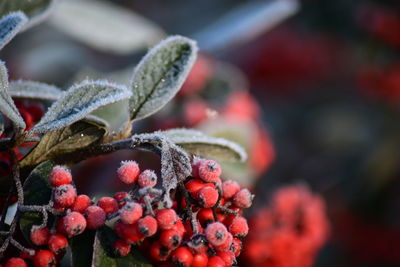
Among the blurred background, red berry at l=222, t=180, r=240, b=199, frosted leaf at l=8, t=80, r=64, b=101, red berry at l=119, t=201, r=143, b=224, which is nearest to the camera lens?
red berry at l=119, t=201, r=143, b=224

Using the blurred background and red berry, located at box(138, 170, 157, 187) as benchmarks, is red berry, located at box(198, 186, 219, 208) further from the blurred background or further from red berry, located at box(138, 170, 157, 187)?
the blurred background

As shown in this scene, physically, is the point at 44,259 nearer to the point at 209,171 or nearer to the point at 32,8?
the point at 209,171

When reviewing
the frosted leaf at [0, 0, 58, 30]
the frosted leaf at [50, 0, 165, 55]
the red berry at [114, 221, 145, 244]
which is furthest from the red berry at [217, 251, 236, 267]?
the frosted leaf at [50, 0, 165, 55]

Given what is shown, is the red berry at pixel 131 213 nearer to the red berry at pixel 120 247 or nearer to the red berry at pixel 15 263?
the red berry at pixel 120 247

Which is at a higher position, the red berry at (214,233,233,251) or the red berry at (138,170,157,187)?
the red berry at (138,170,157,187)

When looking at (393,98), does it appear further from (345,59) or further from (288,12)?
(288,12)
